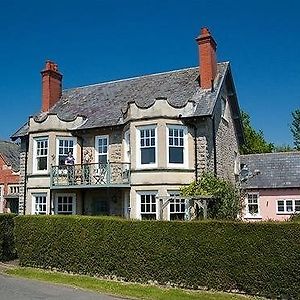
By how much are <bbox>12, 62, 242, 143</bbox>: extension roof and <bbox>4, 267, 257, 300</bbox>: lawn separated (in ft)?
33.4

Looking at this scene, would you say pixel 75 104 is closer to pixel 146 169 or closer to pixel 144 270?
pixel 146 169

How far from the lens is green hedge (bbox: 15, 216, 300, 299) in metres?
Answer: 12.9

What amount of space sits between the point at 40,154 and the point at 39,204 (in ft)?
10.2

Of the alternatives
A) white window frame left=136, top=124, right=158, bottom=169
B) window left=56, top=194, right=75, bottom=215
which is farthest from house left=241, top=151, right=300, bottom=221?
window left=56, top=194, right=75, bottom=215

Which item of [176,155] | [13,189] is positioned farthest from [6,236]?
[13,189]

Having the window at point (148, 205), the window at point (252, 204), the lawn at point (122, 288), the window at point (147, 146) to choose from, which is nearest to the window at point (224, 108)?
the window at point (147, 146)

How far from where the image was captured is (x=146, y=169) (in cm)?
2145

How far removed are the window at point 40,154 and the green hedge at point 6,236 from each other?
5.35 metres

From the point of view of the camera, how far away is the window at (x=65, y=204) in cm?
2459

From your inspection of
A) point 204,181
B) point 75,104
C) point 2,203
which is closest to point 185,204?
point 204,181

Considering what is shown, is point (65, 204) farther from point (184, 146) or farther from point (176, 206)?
point (184, 146)

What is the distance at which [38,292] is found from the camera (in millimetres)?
12836

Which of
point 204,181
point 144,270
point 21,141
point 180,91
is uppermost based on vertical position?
point 180,91

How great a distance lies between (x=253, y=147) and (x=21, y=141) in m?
33.8
